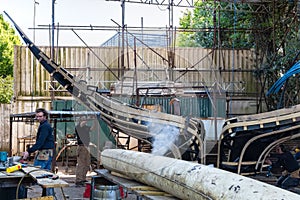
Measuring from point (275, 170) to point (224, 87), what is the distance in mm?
7089

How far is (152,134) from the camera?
37.8 ft

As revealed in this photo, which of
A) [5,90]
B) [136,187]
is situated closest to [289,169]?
[136,187]

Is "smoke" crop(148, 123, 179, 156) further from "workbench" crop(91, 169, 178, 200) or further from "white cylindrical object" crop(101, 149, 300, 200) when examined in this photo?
"white cylindrical object" crop(101, 149, 300, 200)

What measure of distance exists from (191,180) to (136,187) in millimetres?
1249

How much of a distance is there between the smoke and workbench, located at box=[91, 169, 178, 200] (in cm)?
354

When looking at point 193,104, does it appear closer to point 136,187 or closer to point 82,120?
point 82,120

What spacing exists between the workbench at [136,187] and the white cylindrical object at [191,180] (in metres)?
0.07

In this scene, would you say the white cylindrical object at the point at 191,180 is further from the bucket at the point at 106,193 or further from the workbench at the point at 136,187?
the bucket at the point at 106,193

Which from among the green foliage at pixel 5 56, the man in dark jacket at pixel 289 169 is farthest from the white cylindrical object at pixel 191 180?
the green foliage at pixel 5 56

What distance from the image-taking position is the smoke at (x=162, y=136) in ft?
35.8

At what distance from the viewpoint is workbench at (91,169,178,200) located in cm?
536

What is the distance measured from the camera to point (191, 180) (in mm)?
4828

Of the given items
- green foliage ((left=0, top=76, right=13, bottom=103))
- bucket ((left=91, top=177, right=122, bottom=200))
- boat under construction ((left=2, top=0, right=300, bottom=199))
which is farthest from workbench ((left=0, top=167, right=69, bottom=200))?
green foliage ((left=0, top=76, right=13, bottom=103))

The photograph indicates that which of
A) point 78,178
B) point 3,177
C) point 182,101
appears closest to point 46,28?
point 182,101
